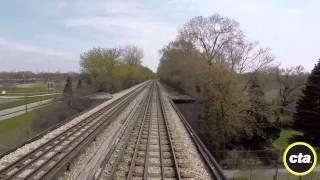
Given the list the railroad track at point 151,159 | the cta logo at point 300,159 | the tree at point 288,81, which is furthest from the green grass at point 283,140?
the cta logo at point 300,159

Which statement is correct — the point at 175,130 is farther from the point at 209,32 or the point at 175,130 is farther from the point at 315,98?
the point at 209,32

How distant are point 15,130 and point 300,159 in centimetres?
4376

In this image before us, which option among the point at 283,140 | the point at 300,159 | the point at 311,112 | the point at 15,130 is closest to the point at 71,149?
the point at 300,159

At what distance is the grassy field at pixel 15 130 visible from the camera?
33666 millimetres

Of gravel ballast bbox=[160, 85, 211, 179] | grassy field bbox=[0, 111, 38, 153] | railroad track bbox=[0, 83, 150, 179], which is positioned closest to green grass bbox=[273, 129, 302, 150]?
gravel ballast bbox=[160, 85, 211, 179]

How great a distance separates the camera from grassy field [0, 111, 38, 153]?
33.7 metres

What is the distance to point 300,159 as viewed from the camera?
3740 millimetres

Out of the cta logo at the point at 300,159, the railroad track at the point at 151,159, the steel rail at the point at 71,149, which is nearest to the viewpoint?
the cta logo at the point at 300,159

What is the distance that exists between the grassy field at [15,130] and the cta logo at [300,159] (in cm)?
2957

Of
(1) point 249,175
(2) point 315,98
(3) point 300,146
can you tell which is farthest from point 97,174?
(2) point 315,98

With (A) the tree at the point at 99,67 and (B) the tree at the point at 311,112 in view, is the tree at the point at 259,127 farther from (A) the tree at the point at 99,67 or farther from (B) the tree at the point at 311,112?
(A) the tree at the point at 99,67

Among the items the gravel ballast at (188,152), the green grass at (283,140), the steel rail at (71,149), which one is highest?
the steel rail at (71,149)

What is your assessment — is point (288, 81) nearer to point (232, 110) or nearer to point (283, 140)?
point (283, 140)

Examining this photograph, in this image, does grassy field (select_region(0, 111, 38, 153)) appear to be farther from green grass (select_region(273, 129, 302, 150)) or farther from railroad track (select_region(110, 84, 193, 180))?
green grass (select_region(273, 129, 302, 150))
